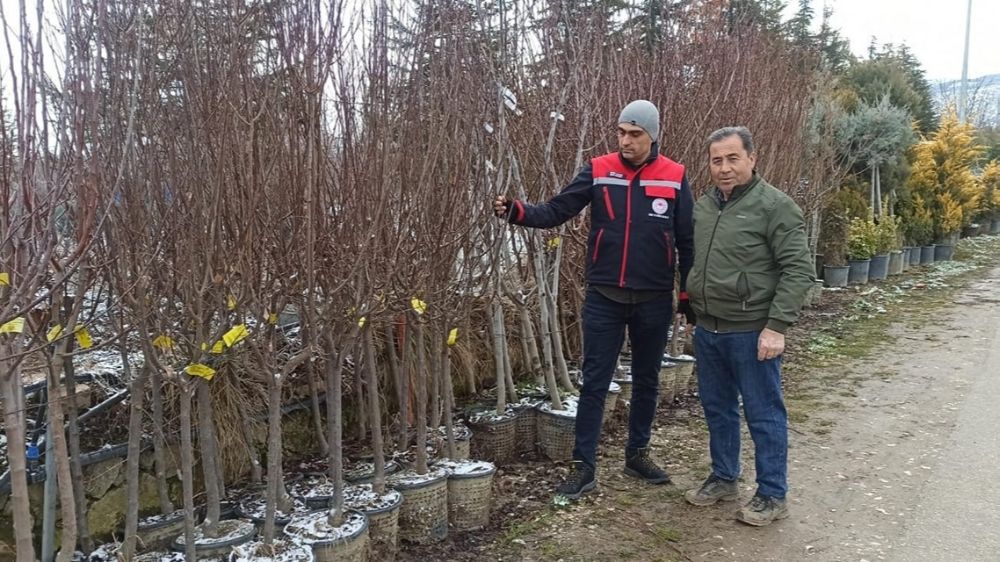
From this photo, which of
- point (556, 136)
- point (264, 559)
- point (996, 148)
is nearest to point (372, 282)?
point (264, 559)

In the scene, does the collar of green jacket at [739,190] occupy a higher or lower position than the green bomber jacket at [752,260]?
higher

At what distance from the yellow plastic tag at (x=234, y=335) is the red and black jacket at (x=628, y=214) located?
156 centimetres

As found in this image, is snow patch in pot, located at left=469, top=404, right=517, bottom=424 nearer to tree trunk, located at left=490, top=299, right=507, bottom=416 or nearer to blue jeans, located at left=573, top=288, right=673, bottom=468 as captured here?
tree trunk, located at left=490, top=299, right=507, bottom=416

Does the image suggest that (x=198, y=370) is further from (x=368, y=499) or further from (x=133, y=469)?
(x=368, y=499)

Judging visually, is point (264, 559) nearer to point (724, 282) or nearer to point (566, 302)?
point (724, 282)

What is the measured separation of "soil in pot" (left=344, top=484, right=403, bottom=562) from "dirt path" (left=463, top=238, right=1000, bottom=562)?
17.2 inches

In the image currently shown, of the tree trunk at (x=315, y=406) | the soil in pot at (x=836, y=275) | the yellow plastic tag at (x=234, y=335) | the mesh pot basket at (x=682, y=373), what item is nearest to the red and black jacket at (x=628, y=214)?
the tree trunk at (x=315, y=406)

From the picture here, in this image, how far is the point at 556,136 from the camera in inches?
192

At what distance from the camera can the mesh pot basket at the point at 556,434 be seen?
4.40 metres

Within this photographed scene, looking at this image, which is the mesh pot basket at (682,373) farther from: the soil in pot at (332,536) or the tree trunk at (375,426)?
the soil in pot at (332,536)

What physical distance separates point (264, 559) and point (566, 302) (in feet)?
12.2

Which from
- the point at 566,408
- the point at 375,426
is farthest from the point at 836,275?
the point at 375,426

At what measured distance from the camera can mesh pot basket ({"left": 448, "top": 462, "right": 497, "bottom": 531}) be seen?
11.7 feet

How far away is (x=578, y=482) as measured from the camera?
12.6 ft
